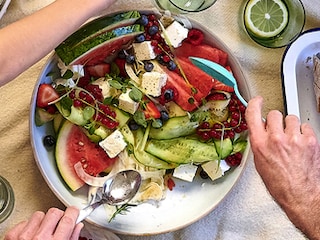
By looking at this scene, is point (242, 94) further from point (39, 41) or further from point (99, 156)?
point (39, 41)

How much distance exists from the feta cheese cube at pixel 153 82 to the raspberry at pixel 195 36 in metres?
0.09

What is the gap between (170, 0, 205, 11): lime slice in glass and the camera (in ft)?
4.75

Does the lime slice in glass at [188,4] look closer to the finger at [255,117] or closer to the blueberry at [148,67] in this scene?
the blueberry at [148,67]

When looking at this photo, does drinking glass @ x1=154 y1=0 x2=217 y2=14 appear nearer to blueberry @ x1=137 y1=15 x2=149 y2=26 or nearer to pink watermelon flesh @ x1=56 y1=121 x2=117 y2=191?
blueberry @ x1=137 y1=15 x2=149 y2=26

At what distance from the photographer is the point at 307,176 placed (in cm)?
115

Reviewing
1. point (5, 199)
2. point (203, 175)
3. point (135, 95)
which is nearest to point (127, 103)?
point (135, 95)

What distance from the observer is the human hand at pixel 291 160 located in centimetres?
114

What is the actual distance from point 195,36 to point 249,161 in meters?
0.30

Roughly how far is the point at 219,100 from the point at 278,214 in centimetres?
30

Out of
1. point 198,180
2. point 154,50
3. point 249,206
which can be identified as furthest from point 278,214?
point 154,50

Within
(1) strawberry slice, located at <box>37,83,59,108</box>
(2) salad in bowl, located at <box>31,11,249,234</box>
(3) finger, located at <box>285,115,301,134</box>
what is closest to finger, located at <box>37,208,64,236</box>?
(2) salad in bowl, located at <box>31,11,249,234</box>

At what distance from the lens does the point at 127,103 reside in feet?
4.35

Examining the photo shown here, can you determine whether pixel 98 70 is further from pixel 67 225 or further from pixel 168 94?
pixel 67 225

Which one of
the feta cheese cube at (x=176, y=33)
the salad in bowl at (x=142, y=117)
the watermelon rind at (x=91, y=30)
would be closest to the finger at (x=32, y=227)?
the salad in bowl at (x=142, y=117)
